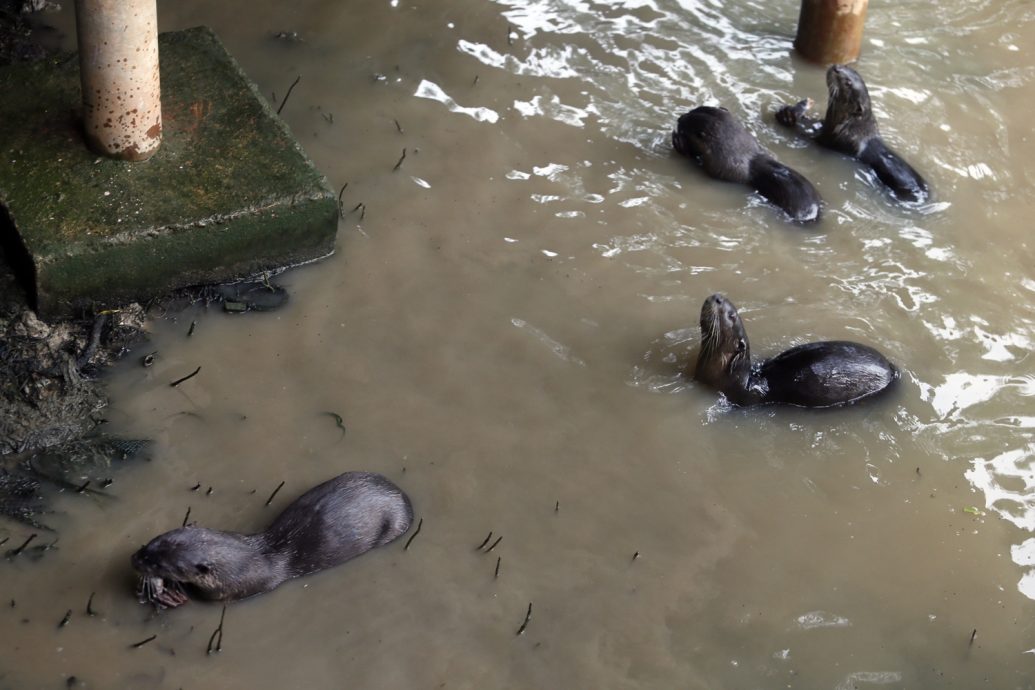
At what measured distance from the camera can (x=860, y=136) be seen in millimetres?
6723

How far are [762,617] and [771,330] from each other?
164cm

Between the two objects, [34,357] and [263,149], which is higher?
[263,149]

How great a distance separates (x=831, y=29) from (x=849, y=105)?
0.86 m

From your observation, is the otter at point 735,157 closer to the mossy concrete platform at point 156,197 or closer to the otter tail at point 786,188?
the otter tail at point 786,188

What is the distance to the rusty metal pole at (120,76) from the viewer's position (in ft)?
16.5

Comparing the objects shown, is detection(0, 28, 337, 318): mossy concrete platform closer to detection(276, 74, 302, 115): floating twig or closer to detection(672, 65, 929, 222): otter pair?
detection(276, 74, 302, 115): floating twig

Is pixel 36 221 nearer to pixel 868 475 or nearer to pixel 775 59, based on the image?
pixel 868 475

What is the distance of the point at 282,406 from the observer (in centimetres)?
500

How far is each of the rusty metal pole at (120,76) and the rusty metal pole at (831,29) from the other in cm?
407

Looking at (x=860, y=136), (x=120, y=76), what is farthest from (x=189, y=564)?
(x=860, y=136)

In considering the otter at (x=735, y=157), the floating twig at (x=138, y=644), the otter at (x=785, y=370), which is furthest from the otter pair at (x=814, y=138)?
the floating twig at (x=138, y=644)

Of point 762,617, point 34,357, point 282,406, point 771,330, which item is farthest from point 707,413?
point 34,357

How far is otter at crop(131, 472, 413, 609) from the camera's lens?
414 centimetres

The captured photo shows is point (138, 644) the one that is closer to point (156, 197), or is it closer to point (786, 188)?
point (156, 197)
